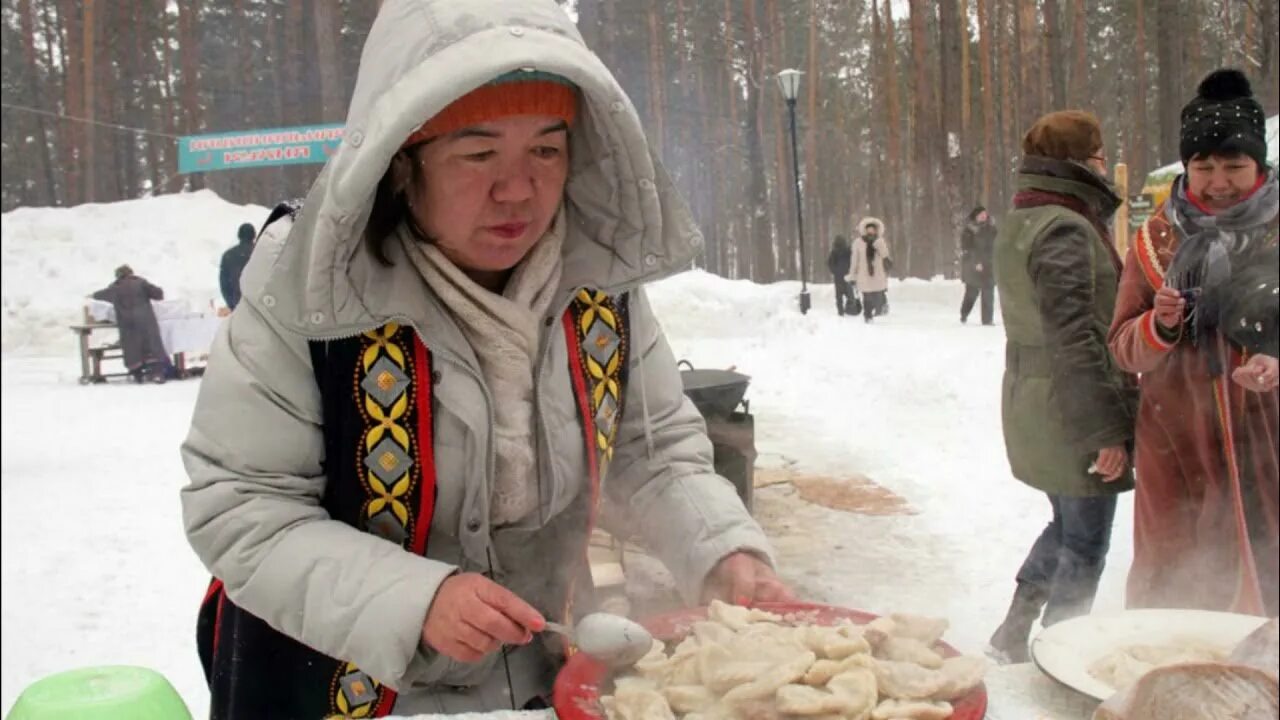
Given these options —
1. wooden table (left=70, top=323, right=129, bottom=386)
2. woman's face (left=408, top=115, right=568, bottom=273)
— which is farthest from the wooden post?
wooden table (left=70, top=323, right=129, bottom=386)

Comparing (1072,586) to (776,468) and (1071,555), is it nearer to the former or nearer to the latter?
(1071,555)

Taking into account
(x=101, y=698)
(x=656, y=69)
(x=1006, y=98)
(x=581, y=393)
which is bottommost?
(x=101, y=698)

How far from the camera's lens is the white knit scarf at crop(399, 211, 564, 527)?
1.12 m

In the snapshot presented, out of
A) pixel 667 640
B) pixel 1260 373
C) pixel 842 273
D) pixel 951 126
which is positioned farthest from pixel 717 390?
pixel 1260 373

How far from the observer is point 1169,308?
837mm

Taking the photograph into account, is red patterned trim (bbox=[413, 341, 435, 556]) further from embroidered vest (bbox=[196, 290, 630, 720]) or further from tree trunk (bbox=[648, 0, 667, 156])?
tree trunk (bbox=[648, 0, 667, 156])

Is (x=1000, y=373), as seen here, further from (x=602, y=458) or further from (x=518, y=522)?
(x=518, y=522)

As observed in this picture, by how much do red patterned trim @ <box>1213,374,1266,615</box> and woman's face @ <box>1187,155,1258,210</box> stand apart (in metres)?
0.16

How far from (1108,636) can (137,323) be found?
5.35 meters

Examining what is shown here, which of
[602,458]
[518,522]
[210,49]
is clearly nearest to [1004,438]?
[602,458]

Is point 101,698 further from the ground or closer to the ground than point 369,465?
closer to the ground

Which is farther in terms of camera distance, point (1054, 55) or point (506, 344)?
point (1054, 55)

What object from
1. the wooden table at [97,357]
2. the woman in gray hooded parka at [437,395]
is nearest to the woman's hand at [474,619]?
the woman in gray hooded parka at [437,395]

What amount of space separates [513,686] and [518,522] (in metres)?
0.22
